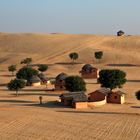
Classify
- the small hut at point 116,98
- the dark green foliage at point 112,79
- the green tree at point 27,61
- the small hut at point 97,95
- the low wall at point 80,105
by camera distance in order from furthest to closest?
the green tree at point 27,61
the dark green foliage at point 112,79
the small hut at point 97,95
the small hut at point 116,98
the low wall at point 80,105

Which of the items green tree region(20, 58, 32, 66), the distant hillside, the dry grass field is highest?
the distant hillside

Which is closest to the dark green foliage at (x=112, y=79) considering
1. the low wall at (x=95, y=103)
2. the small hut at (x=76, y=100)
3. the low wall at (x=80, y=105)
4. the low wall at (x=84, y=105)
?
the low wall at (x=95, y=103)

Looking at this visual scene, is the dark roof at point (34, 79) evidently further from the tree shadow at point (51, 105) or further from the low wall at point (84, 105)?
the low wall at point (84, 105)

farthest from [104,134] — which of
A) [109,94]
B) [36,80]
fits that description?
[36,80]

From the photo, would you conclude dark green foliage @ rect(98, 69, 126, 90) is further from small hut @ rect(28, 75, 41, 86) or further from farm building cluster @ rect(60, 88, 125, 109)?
small hut @ rect(28, 75, 41, 86)

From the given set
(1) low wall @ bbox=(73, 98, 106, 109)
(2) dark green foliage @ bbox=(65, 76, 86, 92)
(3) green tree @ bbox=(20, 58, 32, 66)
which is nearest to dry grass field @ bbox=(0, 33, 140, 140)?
(1) low wall @ bbox=(73, 98, 106, 109)

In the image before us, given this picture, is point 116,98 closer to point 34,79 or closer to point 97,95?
point 97,95

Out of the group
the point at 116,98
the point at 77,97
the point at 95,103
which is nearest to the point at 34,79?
the point at 116,98
